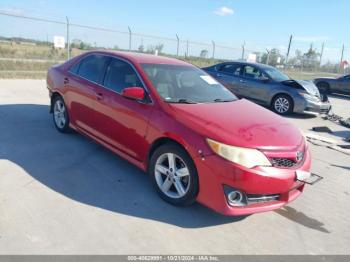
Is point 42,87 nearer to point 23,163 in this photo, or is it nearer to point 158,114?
point 23,163

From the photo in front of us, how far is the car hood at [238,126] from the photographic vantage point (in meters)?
3.29

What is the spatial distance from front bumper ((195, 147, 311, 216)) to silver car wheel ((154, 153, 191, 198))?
0.25 meters

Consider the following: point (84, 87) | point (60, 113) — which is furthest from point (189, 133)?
point (60, 113)

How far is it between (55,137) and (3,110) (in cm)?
238

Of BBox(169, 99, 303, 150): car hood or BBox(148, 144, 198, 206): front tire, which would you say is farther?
BBox(148, 144, 198, 206): front tire

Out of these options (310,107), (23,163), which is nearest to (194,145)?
(23,163)

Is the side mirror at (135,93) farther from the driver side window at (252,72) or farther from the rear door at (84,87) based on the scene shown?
the driver side window at (252,72)

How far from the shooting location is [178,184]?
142 inches

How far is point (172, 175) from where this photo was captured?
3662 millimetres

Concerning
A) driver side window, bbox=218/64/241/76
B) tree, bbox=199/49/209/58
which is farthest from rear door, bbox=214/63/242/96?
tree, bbox=199/49/209/58

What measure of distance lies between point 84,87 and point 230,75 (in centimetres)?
729

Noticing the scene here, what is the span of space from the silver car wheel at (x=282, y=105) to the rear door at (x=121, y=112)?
7105 mm

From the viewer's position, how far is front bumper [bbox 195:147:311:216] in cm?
311

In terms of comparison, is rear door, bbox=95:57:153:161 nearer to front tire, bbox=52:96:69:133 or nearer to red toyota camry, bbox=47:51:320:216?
red toyota camry, bbox=47:51:320:216
